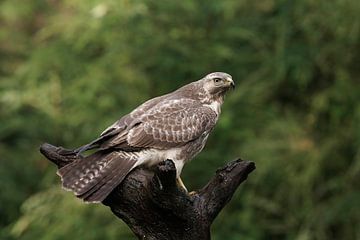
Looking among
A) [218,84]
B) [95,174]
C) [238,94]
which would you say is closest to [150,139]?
[95,174]

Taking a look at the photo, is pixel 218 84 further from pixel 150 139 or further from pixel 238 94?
pixel 238 94

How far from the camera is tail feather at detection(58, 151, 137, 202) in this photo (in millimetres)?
5438

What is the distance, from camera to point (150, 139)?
5988mm

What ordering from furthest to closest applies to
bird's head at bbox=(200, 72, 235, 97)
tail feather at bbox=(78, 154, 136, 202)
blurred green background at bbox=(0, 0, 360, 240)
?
blurred green background at bbox=(0, 0, 360, 240)
bird's head at bbox=(200, 72, 235, 97)
tail feather at bbox=(78, 154, 136, 202)

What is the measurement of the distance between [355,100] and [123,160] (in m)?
4.92

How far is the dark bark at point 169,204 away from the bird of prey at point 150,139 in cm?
10

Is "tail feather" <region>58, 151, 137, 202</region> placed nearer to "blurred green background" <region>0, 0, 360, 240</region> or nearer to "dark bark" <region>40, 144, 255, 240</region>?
"dark bark" <region>40, 144, 255, 240</region>

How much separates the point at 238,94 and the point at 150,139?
15.3 feet

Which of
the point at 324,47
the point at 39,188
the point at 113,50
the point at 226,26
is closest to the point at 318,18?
the point at 324,47

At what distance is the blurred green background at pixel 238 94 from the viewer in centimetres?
1023

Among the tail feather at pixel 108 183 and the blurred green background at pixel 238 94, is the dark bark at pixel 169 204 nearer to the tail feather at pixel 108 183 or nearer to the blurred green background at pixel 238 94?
the tail feather at pixel 108 183

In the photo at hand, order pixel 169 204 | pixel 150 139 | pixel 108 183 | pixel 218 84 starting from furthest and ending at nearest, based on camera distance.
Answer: pixel 218 84
pixel 150 139
pixel 108 183
pixel 169 204

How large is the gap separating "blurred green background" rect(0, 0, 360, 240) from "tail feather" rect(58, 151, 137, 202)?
14.8 feet

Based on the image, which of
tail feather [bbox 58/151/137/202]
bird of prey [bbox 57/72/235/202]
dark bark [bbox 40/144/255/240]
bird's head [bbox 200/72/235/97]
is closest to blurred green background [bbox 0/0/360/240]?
bird's head [bbox 200/72/235/97]
